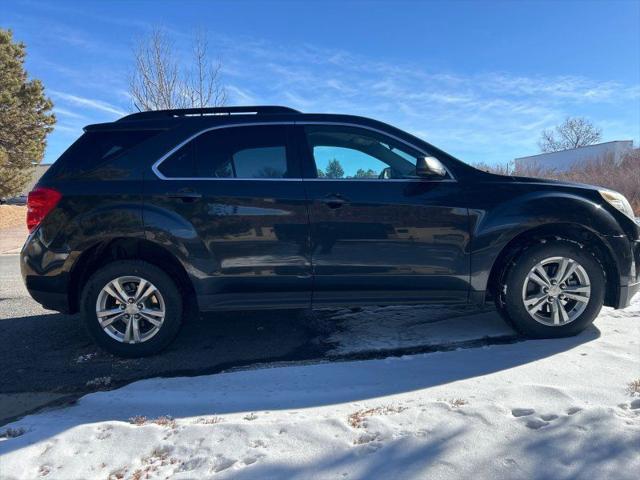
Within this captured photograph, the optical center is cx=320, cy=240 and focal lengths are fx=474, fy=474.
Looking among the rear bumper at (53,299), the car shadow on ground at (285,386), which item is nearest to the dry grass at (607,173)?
the car shadow on ground at (285,386)

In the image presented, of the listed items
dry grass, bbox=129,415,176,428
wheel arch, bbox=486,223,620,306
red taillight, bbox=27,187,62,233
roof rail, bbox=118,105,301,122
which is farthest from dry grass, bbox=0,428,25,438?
wheel arch, bbox=486,223,620,306

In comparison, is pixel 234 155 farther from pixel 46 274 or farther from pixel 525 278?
pixel 525 278

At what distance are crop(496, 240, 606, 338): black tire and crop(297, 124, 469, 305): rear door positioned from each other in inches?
15.4

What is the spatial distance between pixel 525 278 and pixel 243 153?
2568 mm

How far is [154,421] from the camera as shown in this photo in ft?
9.20

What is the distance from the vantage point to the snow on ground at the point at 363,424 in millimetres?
2260

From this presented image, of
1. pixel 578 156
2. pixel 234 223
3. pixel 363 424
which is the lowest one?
pixel 363 424

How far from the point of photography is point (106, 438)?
2613 mm

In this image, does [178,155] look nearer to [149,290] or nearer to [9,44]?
[149,290]

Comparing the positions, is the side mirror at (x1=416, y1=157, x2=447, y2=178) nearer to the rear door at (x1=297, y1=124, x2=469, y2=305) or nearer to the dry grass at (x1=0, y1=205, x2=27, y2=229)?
the rear door at (x1=297, y1=124, x2=469, y2=305)

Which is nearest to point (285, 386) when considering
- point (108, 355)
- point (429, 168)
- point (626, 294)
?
point (108, 355)

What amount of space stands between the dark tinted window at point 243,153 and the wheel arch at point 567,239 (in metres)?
2.00

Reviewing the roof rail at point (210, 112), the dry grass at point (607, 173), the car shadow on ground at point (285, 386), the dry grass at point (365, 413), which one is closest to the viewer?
the dry grass at point (365, 413)

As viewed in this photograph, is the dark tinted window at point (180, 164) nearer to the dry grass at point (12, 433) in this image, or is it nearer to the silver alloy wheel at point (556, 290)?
the dry grass at point (12, 433)
